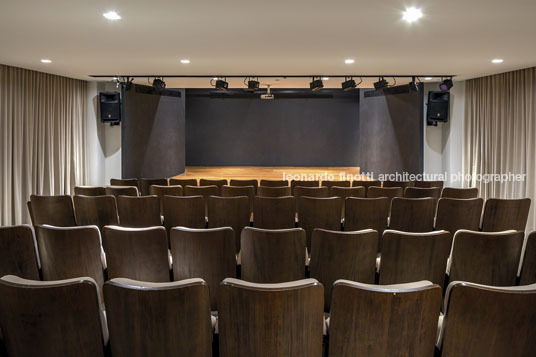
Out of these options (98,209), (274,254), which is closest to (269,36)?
(98,209)

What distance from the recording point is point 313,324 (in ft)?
5.45

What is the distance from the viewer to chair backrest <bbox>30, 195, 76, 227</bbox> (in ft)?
14.8

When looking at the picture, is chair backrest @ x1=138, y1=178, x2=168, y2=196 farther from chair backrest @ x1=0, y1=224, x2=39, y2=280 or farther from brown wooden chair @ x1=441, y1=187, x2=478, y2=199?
brown wooden chair @ x1=441, y1=187, x2=478, y2=199

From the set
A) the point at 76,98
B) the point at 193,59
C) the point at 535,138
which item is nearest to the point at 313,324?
the point at 193,59

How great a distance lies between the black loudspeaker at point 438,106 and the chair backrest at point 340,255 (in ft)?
26.8

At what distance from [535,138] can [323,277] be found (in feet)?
23.1

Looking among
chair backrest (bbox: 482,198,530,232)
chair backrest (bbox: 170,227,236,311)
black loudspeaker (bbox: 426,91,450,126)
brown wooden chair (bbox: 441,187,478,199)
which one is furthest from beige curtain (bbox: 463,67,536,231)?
chair backrest (bbox: 170,227,236,311)

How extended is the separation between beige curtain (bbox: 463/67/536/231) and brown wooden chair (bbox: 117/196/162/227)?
6656 mm

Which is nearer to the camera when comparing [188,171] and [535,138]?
[535,138]

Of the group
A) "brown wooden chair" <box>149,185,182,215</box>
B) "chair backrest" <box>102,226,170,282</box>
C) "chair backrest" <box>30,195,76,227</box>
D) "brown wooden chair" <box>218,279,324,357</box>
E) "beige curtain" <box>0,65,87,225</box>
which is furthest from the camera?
"beige curtain" <box>0,65,87,225</box>

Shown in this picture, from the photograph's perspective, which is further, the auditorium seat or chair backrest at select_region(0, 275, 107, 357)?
the auditorium seat

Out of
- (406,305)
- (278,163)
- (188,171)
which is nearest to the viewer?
(406,305)

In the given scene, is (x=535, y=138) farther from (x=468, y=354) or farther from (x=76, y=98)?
(x=76, y=98)

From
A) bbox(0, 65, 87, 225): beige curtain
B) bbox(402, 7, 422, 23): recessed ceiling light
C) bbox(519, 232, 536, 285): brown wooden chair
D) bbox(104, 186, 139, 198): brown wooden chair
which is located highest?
bbox(402, 7, 422, 23): recessed ceiling light
